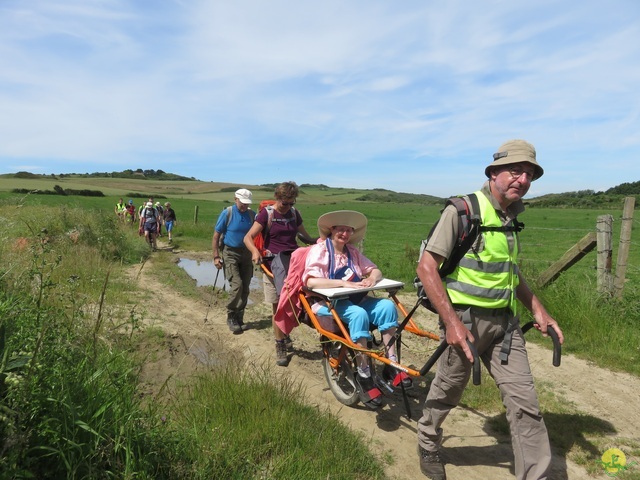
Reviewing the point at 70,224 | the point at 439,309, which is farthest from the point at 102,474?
the point at 70,224

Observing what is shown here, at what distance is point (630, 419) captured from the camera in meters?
4.37

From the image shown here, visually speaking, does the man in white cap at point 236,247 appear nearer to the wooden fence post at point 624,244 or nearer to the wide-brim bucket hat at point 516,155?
the wide-brim bucket hat at point 516,155

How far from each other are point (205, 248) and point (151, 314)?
10496mm

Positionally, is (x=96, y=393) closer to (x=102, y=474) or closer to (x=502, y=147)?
(x=102, y=474)

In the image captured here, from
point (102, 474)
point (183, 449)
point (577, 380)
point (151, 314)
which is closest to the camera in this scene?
point (102, 474)

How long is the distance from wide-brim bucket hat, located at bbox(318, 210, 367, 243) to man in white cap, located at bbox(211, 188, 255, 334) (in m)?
2.42

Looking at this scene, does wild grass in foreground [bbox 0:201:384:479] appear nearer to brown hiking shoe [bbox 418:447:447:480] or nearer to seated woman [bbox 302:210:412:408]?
brown hiking shoe [bbox 418:447:447:480]

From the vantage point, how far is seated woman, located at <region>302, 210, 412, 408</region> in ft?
13.9

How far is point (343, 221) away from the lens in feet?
16.3

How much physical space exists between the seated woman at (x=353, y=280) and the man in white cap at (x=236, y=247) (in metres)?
2.42

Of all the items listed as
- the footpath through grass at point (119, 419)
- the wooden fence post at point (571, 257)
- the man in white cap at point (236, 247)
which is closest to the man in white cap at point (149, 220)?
the man in white cap at point (236, 247)

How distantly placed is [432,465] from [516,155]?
7.65 feet

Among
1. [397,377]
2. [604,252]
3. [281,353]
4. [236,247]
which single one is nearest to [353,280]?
[397,377]

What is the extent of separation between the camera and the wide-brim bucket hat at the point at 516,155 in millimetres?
3029
